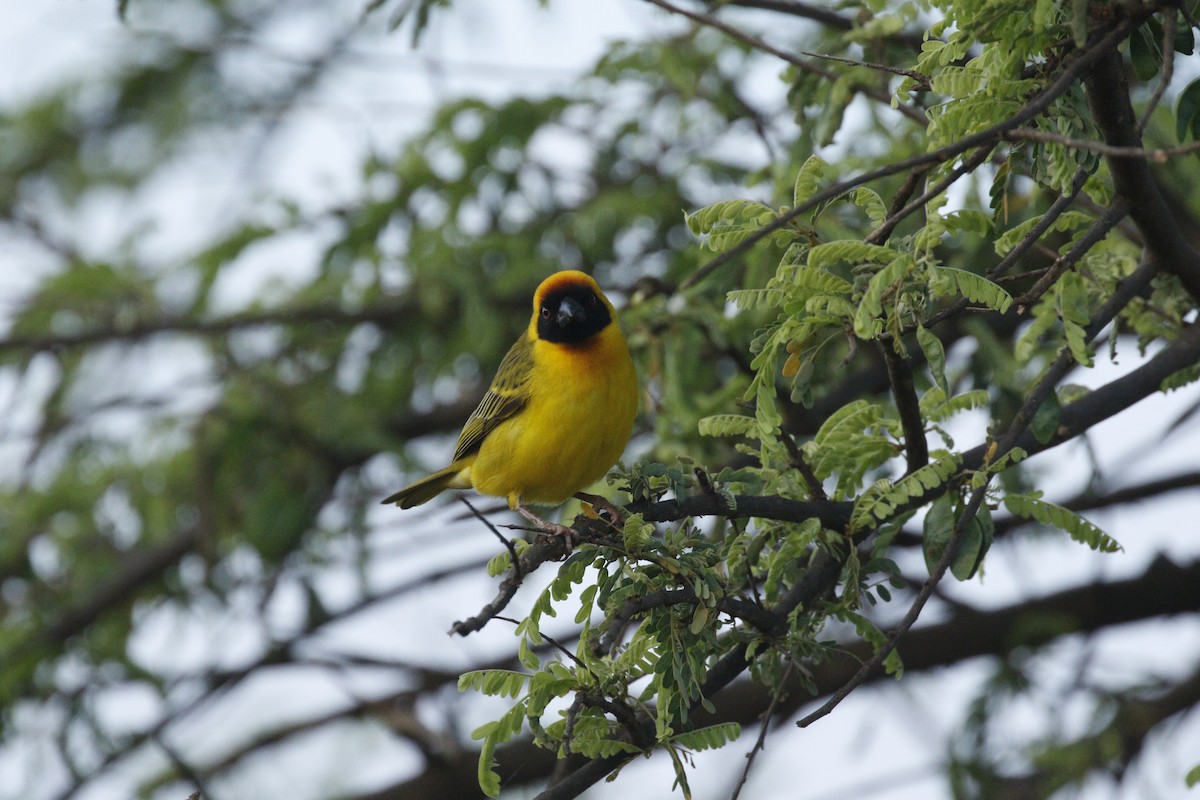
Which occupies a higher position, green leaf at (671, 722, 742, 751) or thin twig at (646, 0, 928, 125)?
thin twig at (646, 0, 928, 125)

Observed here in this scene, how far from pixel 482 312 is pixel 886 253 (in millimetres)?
3226

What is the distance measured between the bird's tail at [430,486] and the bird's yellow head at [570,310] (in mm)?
594

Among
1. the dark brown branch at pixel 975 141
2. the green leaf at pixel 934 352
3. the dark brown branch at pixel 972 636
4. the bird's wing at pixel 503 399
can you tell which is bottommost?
the dark brown branch at pixel 972 636

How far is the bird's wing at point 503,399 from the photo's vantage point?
4.45m

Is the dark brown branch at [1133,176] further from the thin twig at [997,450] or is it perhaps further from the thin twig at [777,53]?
the thin twig at [777,53]

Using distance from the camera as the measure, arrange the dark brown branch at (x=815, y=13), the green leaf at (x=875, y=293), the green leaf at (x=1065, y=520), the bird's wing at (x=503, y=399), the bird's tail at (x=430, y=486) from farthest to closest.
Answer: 1. the bird's tail at (x=430, y=486)
2. the bird's wing at (x=503, y=399)
3. the dark brown branch at (x=815, y=13)
4. the green leaf at (x=1065, y=520)
5. the green leaf at (x=875, y=293)

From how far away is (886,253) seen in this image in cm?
246

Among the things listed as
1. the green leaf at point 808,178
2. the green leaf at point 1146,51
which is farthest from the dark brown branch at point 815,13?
the green leaf at point 1146,51

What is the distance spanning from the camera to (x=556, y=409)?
166 inches

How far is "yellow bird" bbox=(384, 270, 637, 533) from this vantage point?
4.18 meters

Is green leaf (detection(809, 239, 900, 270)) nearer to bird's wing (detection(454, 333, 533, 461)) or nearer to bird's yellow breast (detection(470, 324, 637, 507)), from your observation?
bird's yellow breast (detection(470, 324, 637, 507))

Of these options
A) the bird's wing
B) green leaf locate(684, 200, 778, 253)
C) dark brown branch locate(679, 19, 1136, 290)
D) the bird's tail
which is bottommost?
the bird's tail

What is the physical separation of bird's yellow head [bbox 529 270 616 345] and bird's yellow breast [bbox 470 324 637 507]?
0.06 metres

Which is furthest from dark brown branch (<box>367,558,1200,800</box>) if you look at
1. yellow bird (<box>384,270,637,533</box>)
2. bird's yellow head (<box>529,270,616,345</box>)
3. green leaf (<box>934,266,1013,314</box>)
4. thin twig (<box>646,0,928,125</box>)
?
green leaf (<box>934,266,1013,314</box>)
